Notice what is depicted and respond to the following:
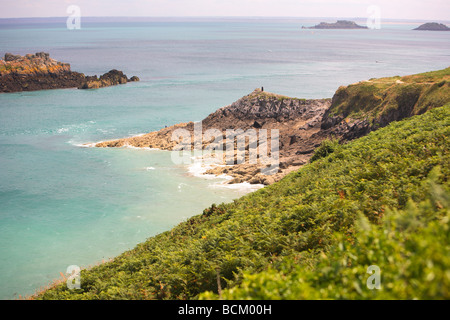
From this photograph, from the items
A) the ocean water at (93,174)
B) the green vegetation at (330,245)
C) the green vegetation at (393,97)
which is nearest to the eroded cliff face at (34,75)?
the ocean water at (93,174)

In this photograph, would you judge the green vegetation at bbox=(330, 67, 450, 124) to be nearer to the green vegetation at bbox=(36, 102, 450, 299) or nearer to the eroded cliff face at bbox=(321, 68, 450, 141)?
the eroded cliff face at bbox=(321, 68, 450, 141)

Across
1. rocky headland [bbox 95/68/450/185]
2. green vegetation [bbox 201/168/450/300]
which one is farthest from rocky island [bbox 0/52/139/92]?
green vegetation [bbox 201/168/450/300]

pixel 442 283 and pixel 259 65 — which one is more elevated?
pixel 259 65

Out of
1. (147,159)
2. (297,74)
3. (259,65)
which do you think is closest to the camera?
(147,159)

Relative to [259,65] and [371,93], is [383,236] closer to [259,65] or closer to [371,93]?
[371,93]

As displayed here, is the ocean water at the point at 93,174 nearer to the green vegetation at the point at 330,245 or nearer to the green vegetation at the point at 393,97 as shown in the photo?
the green vegetation at the point at 330,245
